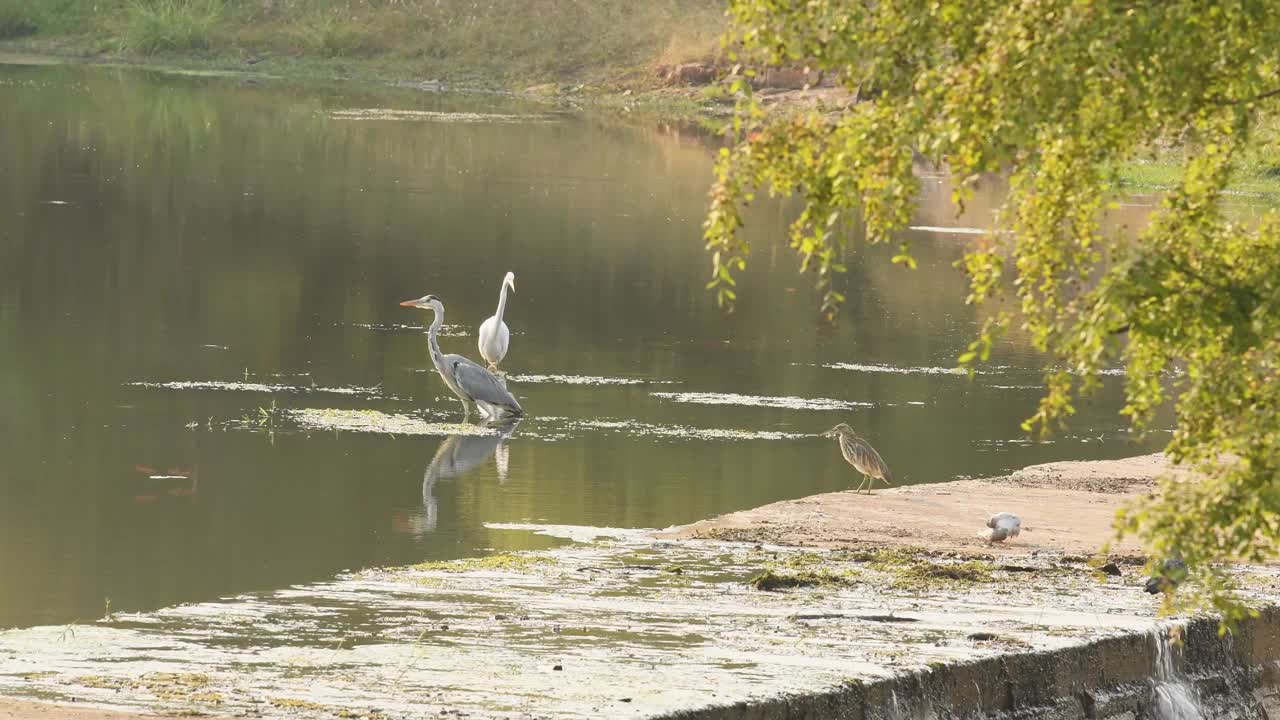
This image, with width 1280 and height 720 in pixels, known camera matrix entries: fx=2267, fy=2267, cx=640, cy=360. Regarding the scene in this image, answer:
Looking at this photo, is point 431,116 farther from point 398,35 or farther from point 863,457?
point 863,457

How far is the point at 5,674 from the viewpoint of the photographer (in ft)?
31.0

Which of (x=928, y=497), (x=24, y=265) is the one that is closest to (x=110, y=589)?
(x=928, y=497)

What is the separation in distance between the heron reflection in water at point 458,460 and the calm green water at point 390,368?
35mm

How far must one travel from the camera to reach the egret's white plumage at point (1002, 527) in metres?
14.1

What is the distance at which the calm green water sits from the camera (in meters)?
14.8

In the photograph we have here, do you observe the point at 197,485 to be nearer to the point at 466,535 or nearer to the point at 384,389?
the point at 466,535

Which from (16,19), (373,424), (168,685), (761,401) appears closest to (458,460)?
(373,424)

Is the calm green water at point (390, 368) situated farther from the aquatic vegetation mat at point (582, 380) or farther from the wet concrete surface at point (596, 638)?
the wet concrete surface at point (596, 638)

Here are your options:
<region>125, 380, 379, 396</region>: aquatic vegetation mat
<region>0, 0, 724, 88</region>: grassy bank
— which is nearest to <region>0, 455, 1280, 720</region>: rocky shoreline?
<region>125, 380, 379, 396</region>: aquatic vegetation mat

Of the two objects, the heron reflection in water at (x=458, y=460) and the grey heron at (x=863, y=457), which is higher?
the grey heron at (x=863, y=457)

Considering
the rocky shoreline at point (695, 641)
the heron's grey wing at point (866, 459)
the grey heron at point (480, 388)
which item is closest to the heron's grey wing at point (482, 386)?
the grey heron at point (480, 388)

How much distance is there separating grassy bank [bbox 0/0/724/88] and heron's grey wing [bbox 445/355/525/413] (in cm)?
5680

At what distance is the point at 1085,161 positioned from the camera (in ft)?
29.3

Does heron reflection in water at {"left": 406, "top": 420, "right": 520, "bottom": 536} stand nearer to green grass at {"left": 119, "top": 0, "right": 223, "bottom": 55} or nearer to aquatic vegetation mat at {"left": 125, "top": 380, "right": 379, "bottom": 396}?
aquatic vegetation mat at {"left": 125, "top": 380, "right": 379, "bottom": 396}
